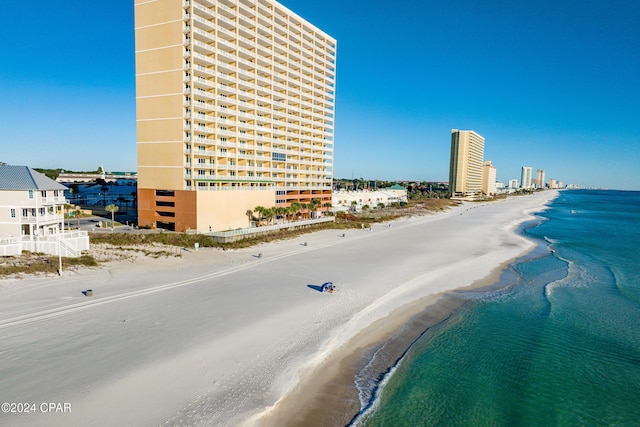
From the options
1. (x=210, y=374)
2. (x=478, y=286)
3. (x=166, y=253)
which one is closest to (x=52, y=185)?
(x=166, y=253)

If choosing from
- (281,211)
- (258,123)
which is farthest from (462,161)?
(258,123)

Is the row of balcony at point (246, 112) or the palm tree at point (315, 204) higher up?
the row of balcony at point (246, 112)

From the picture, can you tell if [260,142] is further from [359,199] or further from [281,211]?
[359,199]

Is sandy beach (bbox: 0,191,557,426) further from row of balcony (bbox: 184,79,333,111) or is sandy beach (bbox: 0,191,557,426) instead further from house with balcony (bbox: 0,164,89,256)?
row of balcony (bbox: 184,79,333,111)

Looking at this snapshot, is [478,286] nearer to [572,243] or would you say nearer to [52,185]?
[572,243]

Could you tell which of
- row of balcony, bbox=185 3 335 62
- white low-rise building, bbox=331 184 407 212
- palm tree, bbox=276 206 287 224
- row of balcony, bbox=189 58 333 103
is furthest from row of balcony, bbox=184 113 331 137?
white low-rise building, bbox=331 184 407 212

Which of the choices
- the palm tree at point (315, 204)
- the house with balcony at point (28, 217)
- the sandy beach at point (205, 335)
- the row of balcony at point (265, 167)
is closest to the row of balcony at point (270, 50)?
the row of balcony at point (265, 167)

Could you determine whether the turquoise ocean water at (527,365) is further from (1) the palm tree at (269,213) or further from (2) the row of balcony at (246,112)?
(2) the row of balcony at (246,112)
